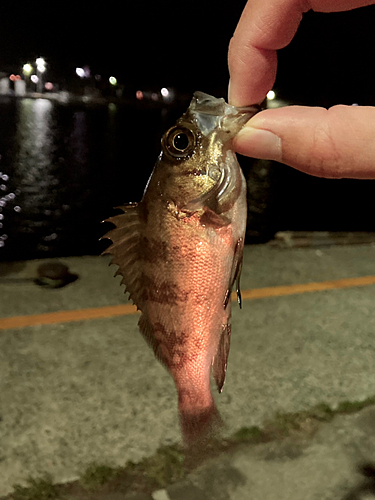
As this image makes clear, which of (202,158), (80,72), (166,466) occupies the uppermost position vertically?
(80,72)

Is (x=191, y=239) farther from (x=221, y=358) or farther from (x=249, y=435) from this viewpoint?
(x=249, y=435)

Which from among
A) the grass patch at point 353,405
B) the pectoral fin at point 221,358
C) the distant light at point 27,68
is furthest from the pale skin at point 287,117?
the distant light at point 27,68

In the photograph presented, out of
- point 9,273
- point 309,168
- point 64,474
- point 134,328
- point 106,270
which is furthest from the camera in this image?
point 106,270

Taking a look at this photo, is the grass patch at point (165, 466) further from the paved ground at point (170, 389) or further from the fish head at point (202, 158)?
the fish head at point (202, 158)

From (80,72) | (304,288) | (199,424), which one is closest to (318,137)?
(199,424)

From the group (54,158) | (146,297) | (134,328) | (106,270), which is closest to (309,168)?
(146,297)

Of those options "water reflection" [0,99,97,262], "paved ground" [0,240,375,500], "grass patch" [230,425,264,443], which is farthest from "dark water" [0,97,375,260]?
"grass patch" [230,425,264,443]

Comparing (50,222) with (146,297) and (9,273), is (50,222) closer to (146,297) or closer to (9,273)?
(9,273)
